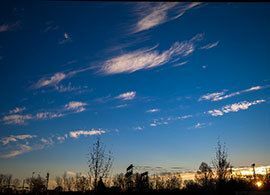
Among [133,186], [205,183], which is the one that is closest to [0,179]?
[133,186]

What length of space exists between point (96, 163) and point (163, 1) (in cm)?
3659

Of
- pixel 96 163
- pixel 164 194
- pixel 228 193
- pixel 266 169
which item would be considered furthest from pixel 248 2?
pixel 266 169

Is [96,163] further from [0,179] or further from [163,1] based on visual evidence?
[0,179]

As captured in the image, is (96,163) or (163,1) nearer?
(163,1)

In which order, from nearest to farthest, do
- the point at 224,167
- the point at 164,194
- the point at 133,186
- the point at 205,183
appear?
the point at 224,167 < the point at 164,194 < the point at 205,183 < the point at 133,186

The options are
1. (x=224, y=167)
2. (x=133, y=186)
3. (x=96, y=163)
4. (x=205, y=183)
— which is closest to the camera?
(x=96, y=163)

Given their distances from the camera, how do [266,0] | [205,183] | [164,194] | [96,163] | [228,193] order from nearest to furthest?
1. [266,0]
2. [96,163]
3. [228,193]
4. [164,194]
5. [205,183]

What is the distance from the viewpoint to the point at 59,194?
57281mm

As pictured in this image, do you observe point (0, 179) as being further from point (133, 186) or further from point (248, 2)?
point (248, 2)

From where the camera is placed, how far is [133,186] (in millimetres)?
73312

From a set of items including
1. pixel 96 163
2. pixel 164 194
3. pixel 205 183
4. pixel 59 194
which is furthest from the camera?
pixel 205 183

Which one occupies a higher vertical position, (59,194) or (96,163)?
(96,163)

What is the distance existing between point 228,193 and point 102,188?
56.3ft

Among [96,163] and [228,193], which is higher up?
[96,163]
